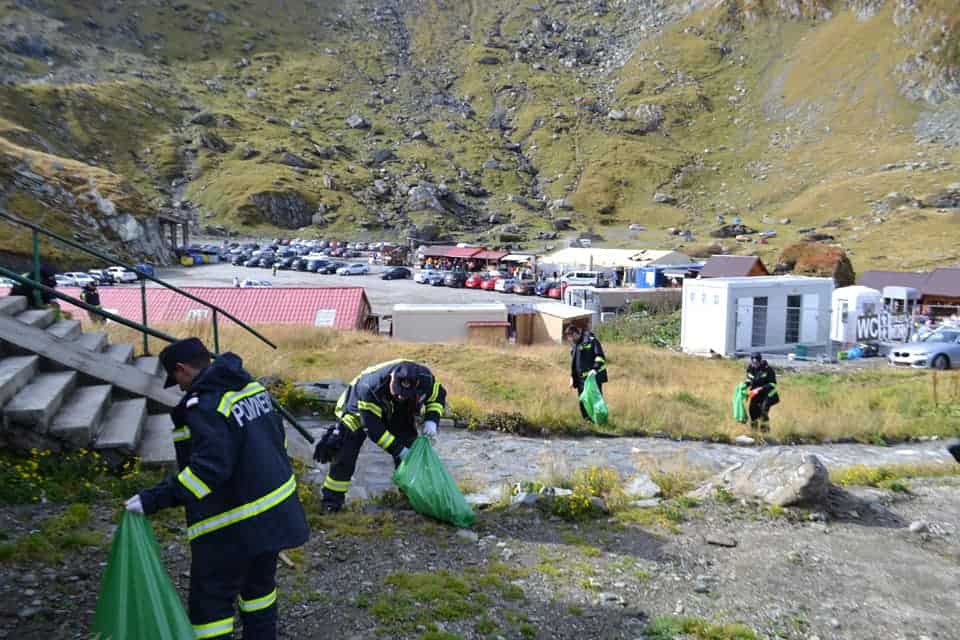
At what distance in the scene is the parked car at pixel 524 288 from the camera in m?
48.7

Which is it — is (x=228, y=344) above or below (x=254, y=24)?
below

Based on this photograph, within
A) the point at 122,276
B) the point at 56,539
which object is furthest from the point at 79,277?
the point at 56,539

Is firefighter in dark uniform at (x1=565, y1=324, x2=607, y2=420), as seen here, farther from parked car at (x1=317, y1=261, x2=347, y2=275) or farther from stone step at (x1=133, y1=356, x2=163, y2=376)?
parked car at (x1=317, y1=261, x2=347, y2=275)

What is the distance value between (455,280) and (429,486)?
46404 millimetres

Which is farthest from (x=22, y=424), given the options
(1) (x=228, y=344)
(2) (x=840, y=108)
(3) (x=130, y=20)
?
(3) (x=130, y=20)

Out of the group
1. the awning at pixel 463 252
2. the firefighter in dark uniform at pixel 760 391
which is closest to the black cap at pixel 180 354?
the firefighter in dark uniform at pixel 760 391

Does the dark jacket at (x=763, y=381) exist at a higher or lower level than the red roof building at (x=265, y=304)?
lower

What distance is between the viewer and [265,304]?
23.8 meters

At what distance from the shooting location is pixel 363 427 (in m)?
6.01

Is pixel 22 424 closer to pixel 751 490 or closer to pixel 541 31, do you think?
pixel 751 490

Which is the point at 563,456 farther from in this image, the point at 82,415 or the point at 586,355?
the point at 82,415

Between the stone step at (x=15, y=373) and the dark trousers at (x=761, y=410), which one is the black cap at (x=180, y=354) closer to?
the stone step at (x=15, y=373)

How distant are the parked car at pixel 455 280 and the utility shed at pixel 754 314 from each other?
26.1 meters

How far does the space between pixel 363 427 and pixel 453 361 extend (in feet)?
35.6
